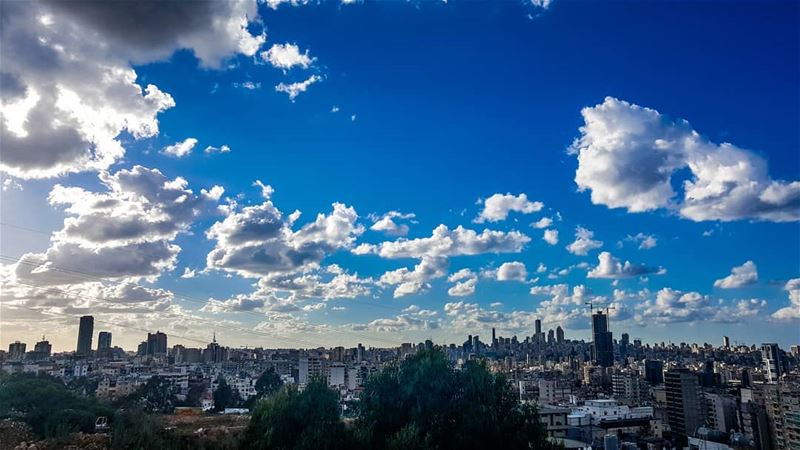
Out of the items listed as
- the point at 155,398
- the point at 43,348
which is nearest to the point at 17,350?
the point at 43,348

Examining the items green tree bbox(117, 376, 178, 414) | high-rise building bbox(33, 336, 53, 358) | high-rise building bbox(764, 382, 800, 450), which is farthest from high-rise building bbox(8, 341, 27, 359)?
high-rise building bbox(764, 382, 800, 450)

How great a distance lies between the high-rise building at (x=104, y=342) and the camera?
466 ft

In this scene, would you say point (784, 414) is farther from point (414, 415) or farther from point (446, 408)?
point (414, 415)

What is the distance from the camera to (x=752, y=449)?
147ft

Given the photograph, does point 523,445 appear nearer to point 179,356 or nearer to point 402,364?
point 402,364

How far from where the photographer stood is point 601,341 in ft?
519

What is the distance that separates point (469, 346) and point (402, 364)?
162533 mm

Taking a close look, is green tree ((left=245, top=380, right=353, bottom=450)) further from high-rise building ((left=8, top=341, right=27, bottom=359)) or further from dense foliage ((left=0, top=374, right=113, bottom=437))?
high-rise building ((left=8, top=341, right=27, bottom=359))

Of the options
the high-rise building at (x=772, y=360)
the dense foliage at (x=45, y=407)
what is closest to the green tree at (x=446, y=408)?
the dense foliage at (x=45, y=407)

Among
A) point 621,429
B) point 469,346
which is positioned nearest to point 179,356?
point 469,346

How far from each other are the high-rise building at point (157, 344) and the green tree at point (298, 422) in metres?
139

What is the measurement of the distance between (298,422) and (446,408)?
4193mm

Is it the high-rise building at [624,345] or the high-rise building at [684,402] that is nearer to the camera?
the high-rise building at [684,402]

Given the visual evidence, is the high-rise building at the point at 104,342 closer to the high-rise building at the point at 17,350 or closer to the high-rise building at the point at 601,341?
the high-rise building at the point at 17,350
